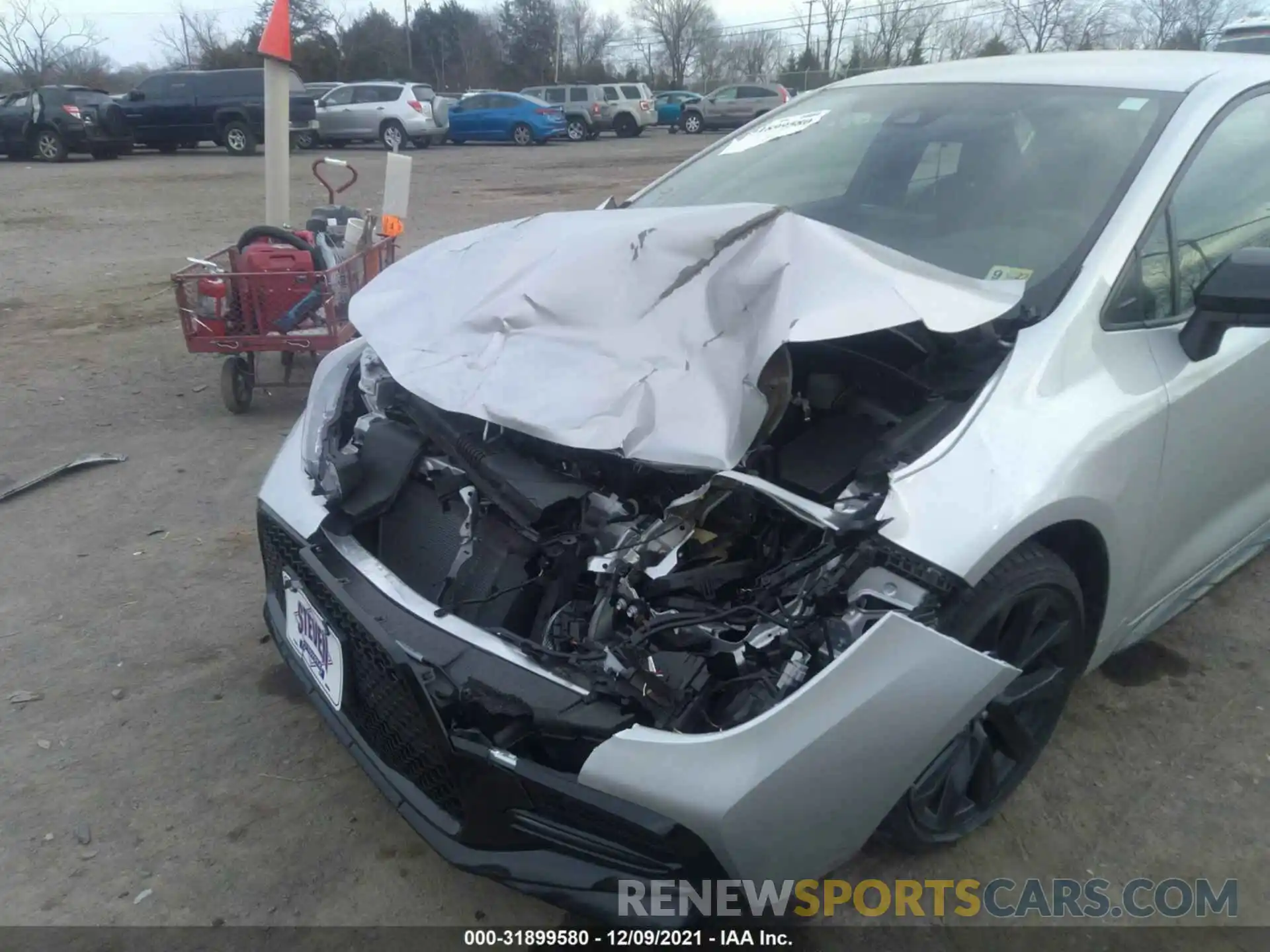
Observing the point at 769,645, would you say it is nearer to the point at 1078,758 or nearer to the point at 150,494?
the point at 1078,758

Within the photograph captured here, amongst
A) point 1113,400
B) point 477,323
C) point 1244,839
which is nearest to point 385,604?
point 477,323

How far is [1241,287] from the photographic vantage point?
2338 millimetres

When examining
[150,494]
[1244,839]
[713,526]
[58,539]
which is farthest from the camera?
[150,494]

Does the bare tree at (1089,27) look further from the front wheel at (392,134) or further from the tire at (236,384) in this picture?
the tire at (236,384)

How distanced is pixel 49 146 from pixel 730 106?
18799mm

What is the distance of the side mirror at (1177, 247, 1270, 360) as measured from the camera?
231 cm

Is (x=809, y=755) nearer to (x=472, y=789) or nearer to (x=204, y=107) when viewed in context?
(x=472, y=789)

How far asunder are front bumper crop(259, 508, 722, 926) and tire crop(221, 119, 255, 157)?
23.2 metres

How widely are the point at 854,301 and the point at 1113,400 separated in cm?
66

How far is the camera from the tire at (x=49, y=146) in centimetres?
2073

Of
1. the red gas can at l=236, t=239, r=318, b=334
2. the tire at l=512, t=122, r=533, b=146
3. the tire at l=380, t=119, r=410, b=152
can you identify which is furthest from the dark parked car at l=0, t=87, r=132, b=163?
the red gas can at l=236, t=239, r=318, b=334

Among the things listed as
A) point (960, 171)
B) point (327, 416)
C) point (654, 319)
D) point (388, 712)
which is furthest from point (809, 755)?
point (960, 171)

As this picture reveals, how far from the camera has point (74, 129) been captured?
20766mm

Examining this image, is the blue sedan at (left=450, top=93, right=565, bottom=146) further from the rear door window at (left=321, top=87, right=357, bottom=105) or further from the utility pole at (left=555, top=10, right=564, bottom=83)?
the utility pole at (left=555, top=10, right=564, bottom=83)
